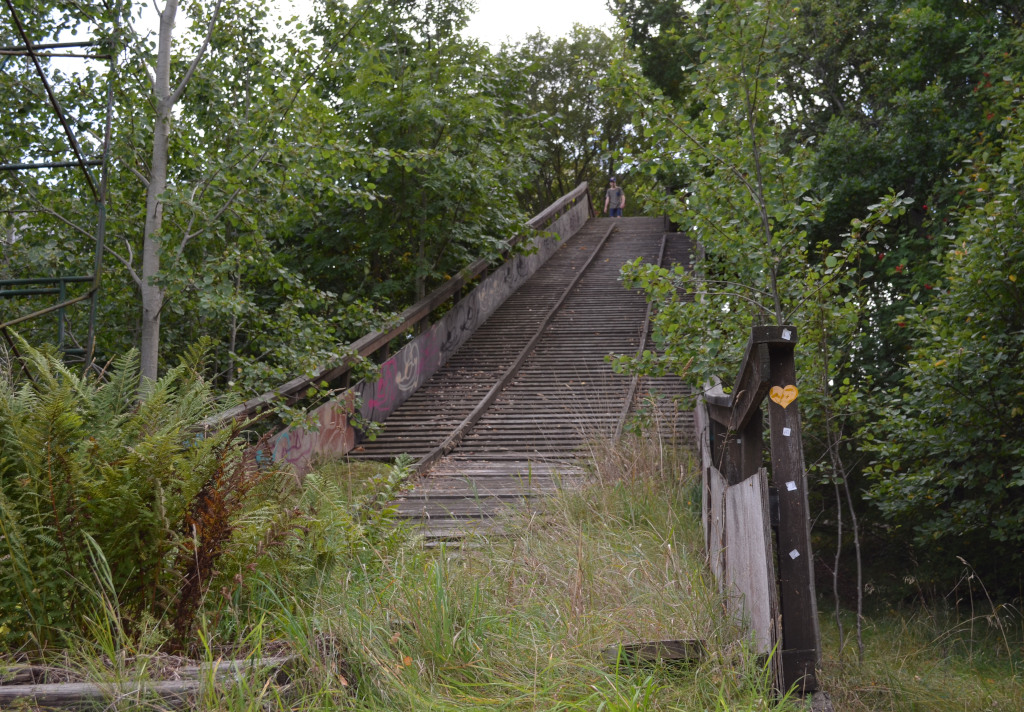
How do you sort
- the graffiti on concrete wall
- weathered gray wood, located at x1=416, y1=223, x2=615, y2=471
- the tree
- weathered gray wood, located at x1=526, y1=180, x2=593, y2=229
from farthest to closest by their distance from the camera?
weathered gray wood, located at x1=526, y1=180, x2=593, y2=229, the tree, weathered gray wood, located at x1=416, y1=223, x2=615, y2=471, the graffiti on concrete wall

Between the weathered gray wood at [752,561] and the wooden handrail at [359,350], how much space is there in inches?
86.6

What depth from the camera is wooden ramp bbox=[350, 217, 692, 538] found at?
755 cm

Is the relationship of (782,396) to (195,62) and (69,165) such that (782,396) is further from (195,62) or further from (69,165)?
(195,62)

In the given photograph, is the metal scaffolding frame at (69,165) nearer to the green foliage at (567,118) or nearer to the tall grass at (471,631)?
the tall grass at (471,631)

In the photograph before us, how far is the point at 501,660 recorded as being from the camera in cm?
323

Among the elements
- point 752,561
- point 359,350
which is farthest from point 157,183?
point 752,561

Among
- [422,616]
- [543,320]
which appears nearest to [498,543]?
[422,616]

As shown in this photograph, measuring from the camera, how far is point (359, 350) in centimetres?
1044

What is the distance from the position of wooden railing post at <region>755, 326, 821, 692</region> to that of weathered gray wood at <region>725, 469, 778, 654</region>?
10 cm

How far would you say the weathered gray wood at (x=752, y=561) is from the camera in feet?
10.7

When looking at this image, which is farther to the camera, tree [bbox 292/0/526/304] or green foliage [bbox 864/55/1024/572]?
tree [bbox 292/0/526/304]

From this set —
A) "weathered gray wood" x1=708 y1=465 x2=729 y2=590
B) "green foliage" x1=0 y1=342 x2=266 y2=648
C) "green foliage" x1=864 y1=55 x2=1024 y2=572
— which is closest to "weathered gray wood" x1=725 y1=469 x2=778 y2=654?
"weathered gray wood" x1=708 y1=465 x2=729 y2=590

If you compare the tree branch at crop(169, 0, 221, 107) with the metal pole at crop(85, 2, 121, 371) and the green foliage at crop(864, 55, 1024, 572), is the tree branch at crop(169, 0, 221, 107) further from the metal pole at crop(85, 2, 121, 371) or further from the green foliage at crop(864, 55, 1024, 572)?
the green foliage at crop(864, 55, 1024, 572)

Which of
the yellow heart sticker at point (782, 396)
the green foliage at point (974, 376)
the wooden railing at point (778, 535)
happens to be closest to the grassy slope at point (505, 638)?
the wooden railing at point (778, 535)
